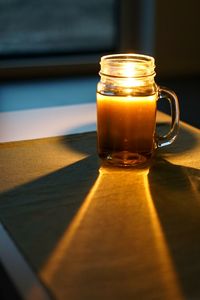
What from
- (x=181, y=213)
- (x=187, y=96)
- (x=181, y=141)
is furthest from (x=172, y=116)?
(x=187, y=96)

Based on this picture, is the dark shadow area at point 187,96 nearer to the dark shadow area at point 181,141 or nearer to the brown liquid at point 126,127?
the dark shadow area at point 181,141

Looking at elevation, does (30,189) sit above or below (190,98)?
above

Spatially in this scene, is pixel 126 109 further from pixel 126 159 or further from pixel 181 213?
pixel 181 213

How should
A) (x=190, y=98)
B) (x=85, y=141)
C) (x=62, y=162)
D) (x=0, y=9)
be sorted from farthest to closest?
(x=0, y=9) < (x=190, y=98) < (x=85, y=141) < (x=62, y=162)

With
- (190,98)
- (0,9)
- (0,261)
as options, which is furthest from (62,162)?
(0,9)

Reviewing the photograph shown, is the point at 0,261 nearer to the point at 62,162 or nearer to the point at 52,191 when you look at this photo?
the point at 52,191

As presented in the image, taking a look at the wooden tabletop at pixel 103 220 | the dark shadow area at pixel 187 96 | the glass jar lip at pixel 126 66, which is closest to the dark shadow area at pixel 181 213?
the wooden tabletop at pixel 103 220

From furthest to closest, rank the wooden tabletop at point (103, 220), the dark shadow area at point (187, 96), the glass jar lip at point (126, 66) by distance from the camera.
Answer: the dark shadow area at point (187, 96) → the glass jar lip at point (126, 66) → the wooden tabletop at point (103, 220)

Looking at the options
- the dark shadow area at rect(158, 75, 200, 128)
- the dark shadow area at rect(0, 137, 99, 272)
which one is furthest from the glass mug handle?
the dark shadow area at rect(158, 75, 200, 128)
